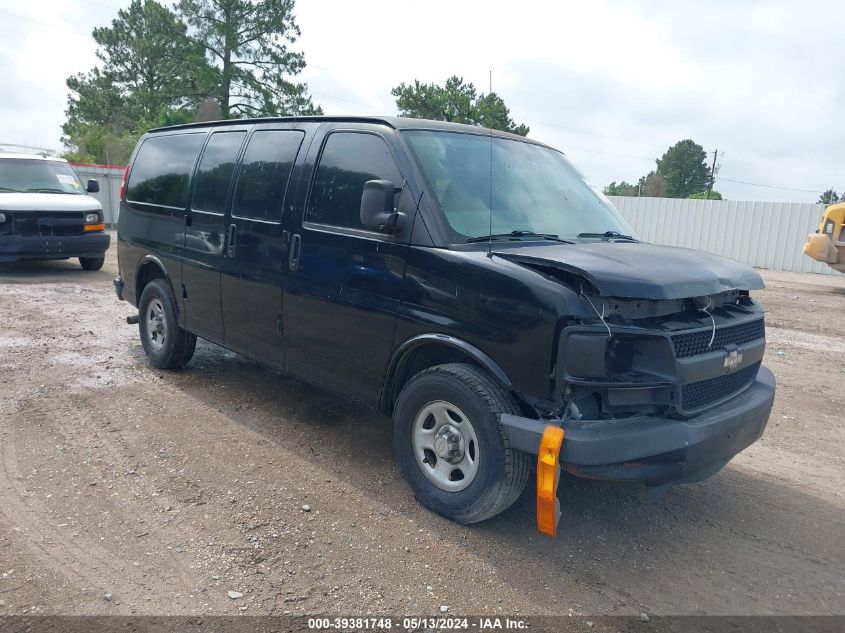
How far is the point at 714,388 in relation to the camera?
11.8 ft

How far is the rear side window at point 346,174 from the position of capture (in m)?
4.14

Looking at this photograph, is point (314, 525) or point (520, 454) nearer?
point (520, 454)

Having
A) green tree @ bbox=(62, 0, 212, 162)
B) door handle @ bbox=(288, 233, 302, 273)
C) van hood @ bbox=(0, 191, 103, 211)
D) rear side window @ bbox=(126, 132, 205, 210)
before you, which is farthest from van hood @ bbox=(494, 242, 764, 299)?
green tree @ bbox=(62, 0, 212, 162)

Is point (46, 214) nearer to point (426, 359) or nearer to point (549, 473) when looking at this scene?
point (426, 359)

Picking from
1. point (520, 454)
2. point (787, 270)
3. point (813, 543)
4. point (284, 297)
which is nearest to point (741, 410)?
point (813, 543)

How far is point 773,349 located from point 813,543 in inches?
205

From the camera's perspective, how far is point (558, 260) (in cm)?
332

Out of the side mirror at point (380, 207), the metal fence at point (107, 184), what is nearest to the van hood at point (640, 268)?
the side mirror at point (380, 207)

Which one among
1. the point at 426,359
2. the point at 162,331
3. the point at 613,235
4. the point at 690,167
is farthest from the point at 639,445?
the point at 690,167

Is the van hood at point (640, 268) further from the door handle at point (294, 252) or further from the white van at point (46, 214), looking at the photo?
the white van at point (46, 214)

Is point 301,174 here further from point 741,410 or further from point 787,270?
point 787,270

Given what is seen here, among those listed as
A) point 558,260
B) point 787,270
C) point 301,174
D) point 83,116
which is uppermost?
point 83,116

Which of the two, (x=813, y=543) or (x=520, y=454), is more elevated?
(x=520, y=454)

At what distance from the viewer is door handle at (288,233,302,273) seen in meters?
4.54
